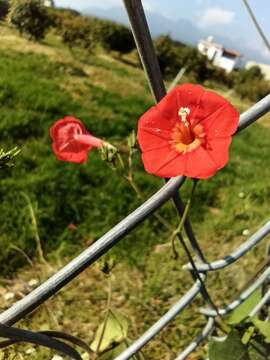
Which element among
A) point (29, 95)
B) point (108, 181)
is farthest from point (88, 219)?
point (29, 95)

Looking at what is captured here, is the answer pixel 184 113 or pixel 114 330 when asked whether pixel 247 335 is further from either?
pixel 184 113

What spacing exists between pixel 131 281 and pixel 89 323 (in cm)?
33

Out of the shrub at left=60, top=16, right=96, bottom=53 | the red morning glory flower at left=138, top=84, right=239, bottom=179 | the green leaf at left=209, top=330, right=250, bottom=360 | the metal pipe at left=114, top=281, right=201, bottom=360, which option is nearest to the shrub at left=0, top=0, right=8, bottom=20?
the red morning glory flower at left=138, top=84, right=239, bottom=179

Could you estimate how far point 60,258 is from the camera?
86.6 inches

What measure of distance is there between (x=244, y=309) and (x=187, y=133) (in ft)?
1.64

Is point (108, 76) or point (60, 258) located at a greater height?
point (60, 258)

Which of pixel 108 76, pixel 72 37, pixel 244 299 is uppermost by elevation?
pixel 244 299

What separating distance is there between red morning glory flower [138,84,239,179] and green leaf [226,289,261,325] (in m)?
0.44

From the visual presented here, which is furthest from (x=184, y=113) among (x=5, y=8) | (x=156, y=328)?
(x=156, y=328)

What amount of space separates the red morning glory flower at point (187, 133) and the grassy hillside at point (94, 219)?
0.65 m

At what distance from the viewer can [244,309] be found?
98cm

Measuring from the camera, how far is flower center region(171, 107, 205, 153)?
1.84 feet

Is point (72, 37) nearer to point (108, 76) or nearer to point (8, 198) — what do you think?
point (108, 76)

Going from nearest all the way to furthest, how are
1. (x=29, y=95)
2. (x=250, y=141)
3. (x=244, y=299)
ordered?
(x=244, y=299) → (x=29, y=95) → (x=250, y=141)
